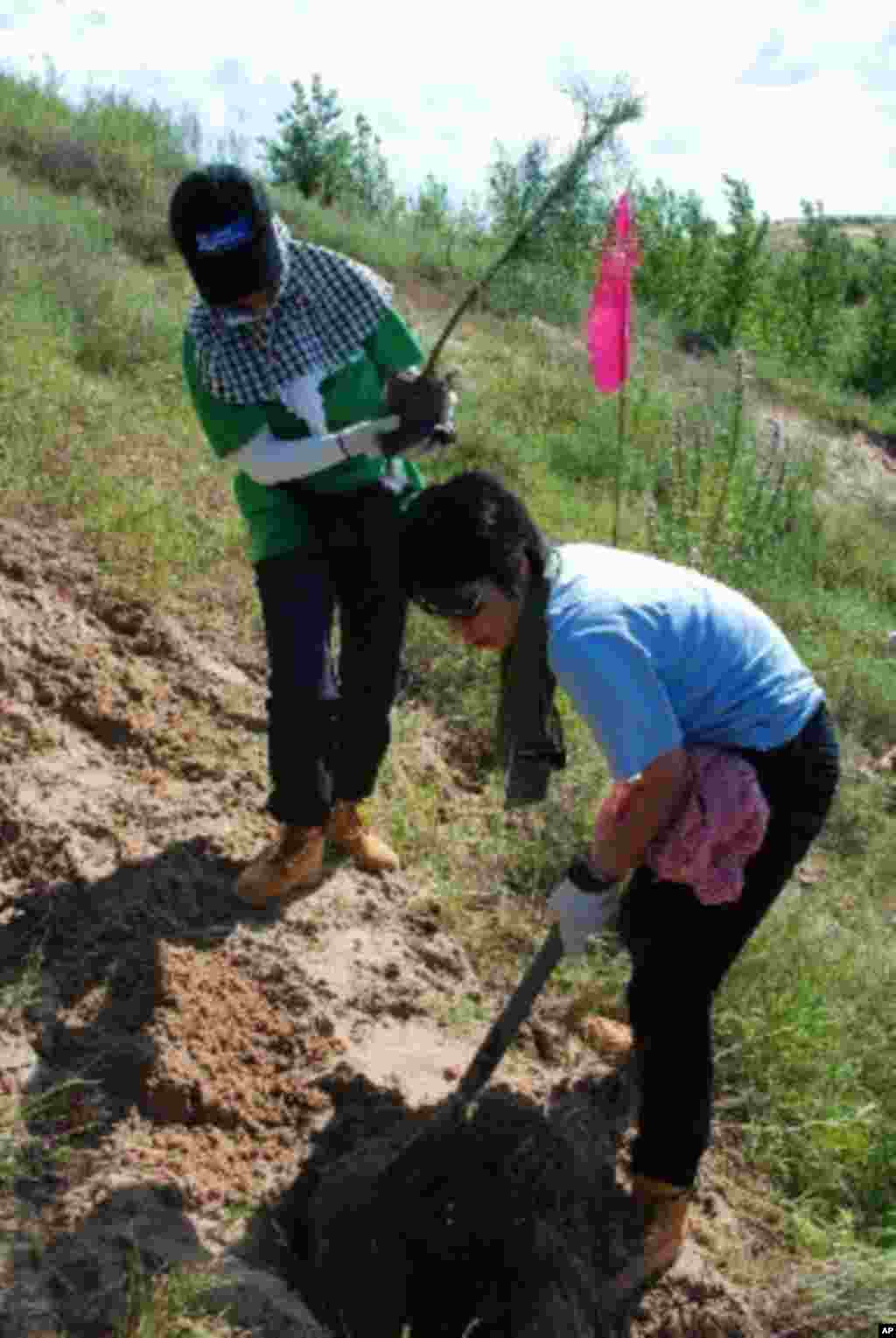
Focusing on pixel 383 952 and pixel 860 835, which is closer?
pixel 383 952

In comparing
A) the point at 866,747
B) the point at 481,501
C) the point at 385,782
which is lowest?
the point at 866,747

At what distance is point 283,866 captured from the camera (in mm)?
3590

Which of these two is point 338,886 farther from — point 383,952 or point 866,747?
point 866,747

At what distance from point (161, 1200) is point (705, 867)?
1127mm

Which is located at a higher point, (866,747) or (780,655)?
(780,655)

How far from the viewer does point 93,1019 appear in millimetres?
3092

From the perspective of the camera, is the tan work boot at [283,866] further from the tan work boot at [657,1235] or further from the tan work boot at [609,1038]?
the tan work boot at [657,1235]

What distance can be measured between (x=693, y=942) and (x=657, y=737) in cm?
50

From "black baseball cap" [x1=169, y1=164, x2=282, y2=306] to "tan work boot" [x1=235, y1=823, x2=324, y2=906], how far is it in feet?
4.01

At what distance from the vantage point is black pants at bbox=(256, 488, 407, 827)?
11.2 ft

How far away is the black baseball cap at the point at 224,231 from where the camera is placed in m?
3.04

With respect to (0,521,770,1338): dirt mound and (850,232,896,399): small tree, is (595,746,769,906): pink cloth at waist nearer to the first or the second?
(0,521,770,1338): dirt mound

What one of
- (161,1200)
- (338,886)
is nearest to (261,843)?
(338,886)

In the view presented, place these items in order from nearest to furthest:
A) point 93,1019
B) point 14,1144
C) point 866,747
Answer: point 14,1144, point 93,1019, point 866,747
